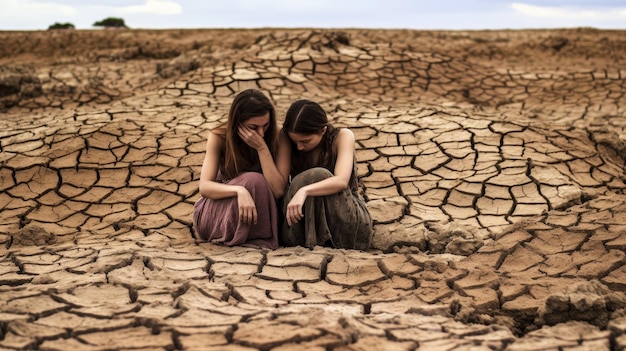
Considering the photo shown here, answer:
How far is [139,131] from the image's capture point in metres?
5.03

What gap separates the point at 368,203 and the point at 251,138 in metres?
0.98

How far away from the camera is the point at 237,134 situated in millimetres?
3229

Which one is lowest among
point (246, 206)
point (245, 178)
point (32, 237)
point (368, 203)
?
point (32, 237)

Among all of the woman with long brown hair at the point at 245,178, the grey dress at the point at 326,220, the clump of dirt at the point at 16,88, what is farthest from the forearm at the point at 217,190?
the clump of dirt at the point at 16,88

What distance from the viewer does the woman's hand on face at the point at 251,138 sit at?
313cm

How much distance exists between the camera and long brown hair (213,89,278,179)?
3094mm

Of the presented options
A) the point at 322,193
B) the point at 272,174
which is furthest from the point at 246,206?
the point at 322,193

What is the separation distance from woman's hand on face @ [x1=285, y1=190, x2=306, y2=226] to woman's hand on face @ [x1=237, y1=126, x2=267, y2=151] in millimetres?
324

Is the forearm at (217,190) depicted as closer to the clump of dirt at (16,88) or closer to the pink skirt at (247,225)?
the pink skirt at (247,225)

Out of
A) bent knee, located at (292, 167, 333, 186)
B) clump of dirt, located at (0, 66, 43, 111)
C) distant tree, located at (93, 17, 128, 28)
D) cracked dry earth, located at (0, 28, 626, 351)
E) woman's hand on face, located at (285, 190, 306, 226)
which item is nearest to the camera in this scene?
cracked dry earth, located at (0, 28, 626, 351)

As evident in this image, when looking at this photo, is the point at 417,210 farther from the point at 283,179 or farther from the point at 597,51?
the point at 597,51

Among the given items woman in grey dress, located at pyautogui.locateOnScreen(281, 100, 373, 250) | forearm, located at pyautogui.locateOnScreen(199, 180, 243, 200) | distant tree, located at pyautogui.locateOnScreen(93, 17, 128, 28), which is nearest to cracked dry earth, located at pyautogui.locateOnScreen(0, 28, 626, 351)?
woman in grey dress, located at pyautogui.locateOnScreen(281, 100, 373, 250)

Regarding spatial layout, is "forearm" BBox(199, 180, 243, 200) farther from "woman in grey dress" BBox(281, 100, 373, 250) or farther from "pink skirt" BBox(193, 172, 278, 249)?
"woman in grey dress" BBox(281, 100, 373, 250)

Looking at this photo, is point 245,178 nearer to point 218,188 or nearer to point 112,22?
point 218,188
